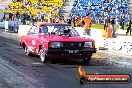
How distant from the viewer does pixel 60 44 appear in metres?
12.1

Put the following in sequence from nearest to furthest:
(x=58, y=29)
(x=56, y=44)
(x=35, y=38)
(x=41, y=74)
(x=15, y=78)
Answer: (x=15, y=78) → (x=41, y=74) → (x=56, y=44) → (x=58, y=29) → (x=35, y=38)

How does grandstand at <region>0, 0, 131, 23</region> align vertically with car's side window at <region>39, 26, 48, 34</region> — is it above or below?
above

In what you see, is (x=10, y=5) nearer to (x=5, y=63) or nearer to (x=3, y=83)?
(x=5, y=63)

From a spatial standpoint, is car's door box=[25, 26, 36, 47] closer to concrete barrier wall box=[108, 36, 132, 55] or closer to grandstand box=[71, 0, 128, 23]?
concrete barrier wall box=[108, 36, 132, 55]

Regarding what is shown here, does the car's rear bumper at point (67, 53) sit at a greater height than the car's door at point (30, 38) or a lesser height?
→ lesser

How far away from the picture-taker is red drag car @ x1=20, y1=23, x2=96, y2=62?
12094 mm

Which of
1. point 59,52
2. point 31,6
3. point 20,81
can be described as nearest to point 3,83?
point 20,81

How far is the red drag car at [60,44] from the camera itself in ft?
39.7

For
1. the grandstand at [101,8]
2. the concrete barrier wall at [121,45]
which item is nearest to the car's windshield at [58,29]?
the concrete barrier wall at [121,45]

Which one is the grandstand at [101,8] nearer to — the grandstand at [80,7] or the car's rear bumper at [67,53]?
the grandstand at [80,7]

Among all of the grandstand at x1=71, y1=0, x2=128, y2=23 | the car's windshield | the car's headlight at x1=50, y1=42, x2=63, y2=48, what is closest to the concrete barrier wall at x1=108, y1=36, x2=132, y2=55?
the car's windshield

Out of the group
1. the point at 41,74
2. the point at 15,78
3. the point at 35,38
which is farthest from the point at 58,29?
the point at 15,78

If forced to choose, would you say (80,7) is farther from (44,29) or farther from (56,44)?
(56,44)

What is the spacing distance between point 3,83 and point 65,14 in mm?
39408
